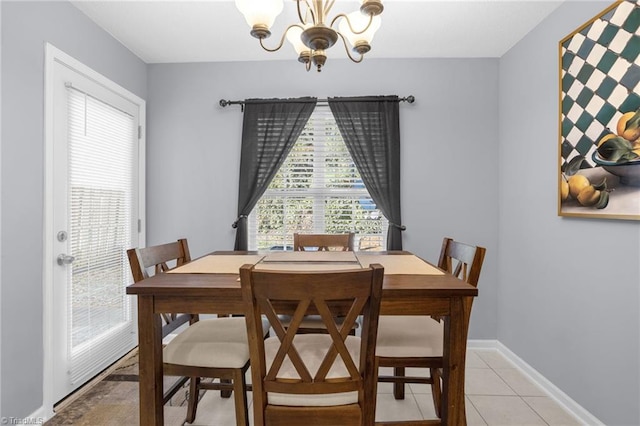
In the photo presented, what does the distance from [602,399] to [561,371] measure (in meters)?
0.31

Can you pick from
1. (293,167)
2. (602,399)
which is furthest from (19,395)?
(602,399)

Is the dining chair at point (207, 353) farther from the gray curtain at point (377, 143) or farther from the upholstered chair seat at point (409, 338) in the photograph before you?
the gray curtain at point (377, 143)

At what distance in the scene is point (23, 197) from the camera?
180 cm

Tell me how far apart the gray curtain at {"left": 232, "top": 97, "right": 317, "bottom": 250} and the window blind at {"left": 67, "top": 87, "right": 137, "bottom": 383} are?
0.92 m

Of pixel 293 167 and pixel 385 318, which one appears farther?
pixel 293 167

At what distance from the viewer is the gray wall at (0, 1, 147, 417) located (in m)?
1.70

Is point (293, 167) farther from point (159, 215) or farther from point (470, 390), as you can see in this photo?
point (470, 390)

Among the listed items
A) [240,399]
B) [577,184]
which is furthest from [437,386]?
[577,184]

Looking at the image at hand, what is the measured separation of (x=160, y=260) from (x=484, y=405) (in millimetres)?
2113

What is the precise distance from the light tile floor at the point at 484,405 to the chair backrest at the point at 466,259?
88 centimetres

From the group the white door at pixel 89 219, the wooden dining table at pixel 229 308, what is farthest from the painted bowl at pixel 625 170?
the white door at pixel 89 219

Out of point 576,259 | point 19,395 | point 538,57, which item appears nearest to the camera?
point 19,395

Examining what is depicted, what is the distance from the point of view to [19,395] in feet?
5.75

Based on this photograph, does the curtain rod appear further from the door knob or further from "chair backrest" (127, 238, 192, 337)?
the door knob
